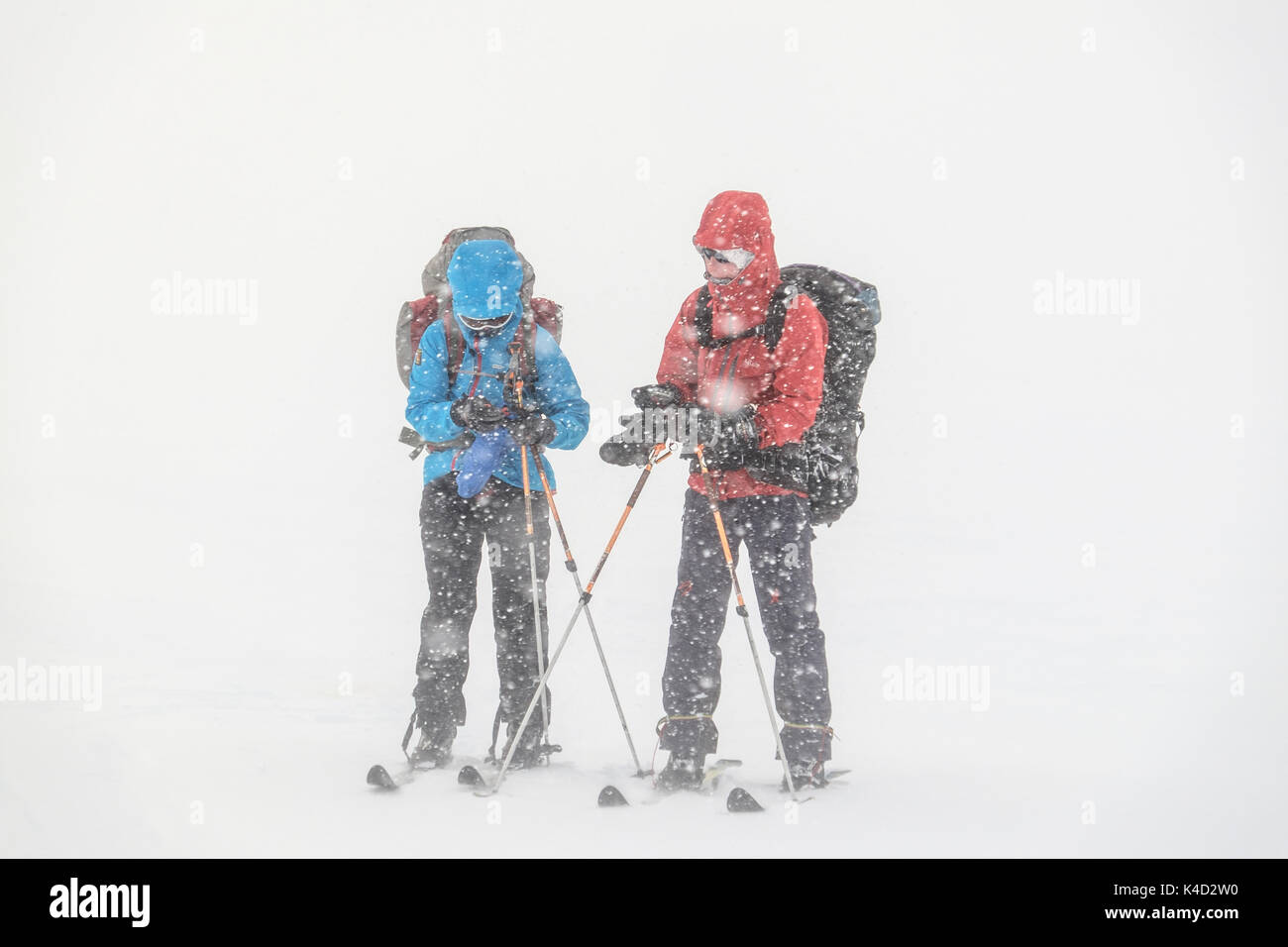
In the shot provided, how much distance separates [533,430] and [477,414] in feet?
0.91

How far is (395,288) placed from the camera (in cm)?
2909

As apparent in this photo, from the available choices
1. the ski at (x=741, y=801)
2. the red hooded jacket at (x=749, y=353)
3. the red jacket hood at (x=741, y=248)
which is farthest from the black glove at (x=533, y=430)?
the ski at (x=741, y=801)

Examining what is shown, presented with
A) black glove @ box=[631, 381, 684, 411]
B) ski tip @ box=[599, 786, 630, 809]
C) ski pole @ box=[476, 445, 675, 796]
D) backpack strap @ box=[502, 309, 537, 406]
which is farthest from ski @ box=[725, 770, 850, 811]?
backpack strap @ box=[502, 309, 537, 406]

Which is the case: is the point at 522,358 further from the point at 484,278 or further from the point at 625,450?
the point at 625,450

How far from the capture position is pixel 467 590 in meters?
5.60

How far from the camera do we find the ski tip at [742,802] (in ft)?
16.2

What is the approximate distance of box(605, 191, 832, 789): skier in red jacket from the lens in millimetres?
5137

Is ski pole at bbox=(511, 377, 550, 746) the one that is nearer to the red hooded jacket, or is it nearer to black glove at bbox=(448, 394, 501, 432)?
black glove at bbox=(448, 394, 501, 432)

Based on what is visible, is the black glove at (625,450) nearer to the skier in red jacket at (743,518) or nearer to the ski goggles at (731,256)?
the skier in red jacket at (743,518)

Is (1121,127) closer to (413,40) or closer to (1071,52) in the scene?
(1071,52)

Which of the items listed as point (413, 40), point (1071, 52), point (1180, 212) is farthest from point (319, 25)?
point (1180, 212)

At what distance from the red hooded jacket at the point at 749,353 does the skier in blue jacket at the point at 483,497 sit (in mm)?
598

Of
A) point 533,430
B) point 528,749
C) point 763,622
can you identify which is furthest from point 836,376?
point 528,749

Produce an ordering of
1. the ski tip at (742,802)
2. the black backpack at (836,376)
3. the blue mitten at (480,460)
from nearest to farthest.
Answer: the ski tip at (742,802)
the black backpack at (836,376)
the blue mitten at (480,460)
